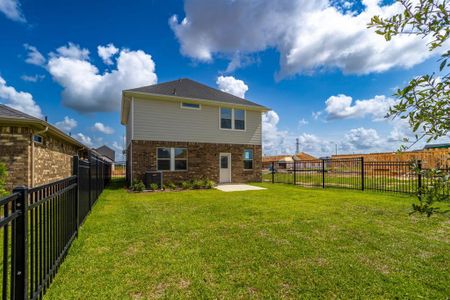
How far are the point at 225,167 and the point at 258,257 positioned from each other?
11210mm

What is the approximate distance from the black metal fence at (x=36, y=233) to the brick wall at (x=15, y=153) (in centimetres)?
457

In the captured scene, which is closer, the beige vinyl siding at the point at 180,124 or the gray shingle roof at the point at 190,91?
the beige vinyl siding at the point at 180,124

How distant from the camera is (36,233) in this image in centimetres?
219

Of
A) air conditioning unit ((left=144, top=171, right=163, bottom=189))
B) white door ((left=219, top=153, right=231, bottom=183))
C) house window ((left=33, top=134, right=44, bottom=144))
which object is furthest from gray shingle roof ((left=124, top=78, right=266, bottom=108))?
house window ((left=33, top=134, right=44, bottom=144))

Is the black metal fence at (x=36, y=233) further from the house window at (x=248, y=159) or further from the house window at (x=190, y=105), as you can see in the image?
the house window at (x=248, y=159)

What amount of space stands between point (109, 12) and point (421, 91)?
12.5 m

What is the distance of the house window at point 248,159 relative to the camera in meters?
15.1

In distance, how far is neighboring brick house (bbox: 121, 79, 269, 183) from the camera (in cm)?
1238

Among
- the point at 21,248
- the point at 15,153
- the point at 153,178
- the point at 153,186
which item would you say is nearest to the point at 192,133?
the point at 153,178

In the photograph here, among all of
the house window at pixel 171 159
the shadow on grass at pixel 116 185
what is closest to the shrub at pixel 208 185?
the house window at pixel 171 159

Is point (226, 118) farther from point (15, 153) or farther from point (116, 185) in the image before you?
point (15, 153)

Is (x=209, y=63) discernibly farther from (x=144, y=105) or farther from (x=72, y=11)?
(x=72, y=11)

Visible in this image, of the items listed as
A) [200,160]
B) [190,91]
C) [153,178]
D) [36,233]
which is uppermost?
Result: [190,91]

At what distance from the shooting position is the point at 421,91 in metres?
1.43
